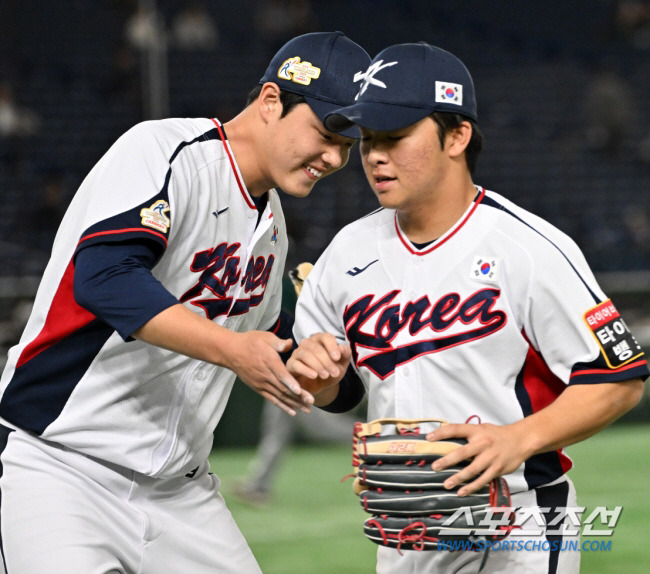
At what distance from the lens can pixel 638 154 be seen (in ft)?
49.5

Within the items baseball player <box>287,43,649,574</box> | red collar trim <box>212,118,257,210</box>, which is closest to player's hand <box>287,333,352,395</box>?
baseball player <box>287,43,649,574</box>

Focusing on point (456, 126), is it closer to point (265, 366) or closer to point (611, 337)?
point (611, 337)

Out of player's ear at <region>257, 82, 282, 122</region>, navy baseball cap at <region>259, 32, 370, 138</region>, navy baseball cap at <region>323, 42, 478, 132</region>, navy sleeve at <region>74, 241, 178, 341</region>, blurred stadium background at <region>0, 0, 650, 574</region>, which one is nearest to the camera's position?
navy sleeve at <region>74, 241, 178, 341</region>

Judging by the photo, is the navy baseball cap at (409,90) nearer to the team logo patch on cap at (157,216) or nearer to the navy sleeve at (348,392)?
the team logo patch on cap at (157,216)

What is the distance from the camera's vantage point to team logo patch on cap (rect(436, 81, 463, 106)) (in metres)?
2.76

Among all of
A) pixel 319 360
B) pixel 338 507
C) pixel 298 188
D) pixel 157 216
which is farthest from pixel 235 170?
pixel 338 507

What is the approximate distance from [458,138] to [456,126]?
4 centimetres

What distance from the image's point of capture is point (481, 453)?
2479mm

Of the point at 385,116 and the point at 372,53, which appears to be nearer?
Answer: the point at 385,116

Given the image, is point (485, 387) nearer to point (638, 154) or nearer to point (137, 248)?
point (137, 248)

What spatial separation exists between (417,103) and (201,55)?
43.2ft

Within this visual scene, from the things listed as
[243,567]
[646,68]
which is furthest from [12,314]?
[646,68]

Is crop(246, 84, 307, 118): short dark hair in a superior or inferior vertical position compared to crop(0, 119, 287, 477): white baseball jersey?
superior

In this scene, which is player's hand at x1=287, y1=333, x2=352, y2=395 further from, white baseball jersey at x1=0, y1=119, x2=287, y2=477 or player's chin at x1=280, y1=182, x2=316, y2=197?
player's chin at x1=280, y1=182, x2=316, y2=197
